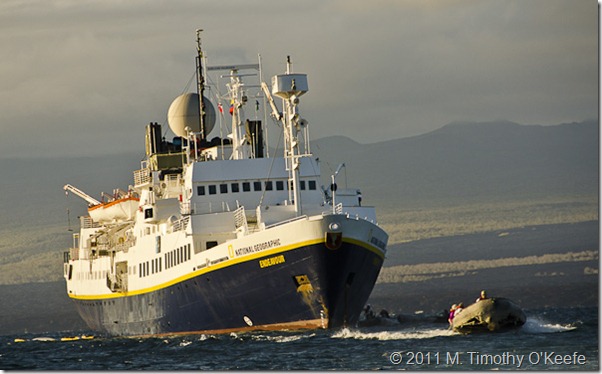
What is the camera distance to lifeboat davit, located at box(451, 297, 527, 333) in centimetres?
4825

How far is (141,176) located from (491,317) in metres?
24.0

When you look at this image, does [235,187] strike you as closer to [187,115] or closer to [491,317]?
[187,115]

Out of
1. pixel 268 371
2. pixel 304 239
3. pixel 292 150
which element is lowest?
pixel 268 371

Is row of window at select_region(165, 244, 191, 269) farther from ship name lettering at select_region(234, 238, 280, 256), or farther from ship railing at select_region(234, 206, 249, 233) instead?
ship name lettering at select_region(234, 238, 280, 256)

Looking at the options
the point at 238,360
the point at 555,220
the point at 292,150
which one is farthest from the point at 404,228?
the point at 238,360

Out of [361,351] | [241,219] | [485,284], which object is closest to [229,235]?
[241,219]

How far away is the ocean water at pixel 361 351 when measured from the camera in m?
42.2

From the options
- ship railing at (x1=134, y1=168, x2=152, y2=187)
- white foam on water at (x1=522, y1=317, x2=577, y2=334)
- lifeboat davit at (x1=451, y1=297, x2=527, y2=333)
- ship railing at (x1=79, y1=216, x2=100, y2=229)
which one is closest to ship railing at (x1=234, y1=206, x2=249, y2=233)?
lifeboat davit at (x1=451, y1=297, x2=527, y2=333)

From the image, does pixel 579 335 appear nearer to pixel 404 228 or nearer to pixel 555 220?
pixel 555 220

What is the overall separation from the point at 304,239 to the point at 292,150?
152 inches

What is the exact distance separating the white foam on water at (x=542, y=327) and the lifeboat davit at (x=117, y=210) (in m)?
23.4

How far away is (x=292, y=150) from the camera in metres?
53.5

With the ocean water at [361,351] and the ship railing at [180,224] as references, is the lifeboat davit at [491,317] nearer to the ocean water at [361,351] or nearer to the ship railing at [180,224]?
the ocean water at [361,351]

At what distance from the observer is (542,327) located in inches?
1954
